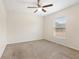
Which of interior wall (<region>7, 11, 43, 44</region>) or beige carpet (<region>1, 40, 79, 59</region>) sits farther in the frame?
interior wall (<region>7, 11, 43, 44</region>)

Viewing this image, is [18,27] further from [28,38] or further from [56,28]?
[56,28]

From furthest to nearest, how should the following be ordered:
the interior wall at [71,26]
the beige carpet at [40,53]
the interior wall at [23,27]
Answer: the interior wall at [23,27], the interior wall at [71,26], the beige carpet at [40,53]

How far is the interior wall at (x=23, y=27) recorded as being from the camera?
556 centimetres

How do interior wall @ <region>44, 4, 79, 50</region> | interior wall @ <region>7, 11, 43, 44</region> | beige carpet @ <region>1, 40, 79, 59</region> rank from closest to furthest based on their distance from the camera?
beige carpet @ <region>1, 40, 79, 59</region> < interior wall @ <region>44, 4, 79, 50</region> < interior wall @ <region>7, 11, 43, 44</region>

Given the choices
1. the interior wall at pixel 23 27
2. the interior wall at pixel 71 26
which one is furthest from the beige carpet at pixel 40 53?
the interior wall at pixel 23 27

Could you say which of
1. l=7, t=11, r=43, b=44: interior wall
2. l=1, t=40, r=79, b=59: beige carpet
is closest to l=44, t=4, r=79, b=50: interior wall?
l=1, t=40, r=79, b=59: beige carpet

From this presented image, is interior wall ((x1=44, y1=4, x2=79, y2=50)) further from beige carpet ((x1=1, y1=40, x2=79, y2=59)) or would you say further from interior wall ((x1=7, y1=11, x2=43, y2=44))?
interior wall ((x1=7, y1=11, x2=43, y2=44))

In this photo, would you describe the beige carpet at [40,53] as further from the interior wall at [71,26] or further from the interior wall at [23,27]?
the interior wall at [23,27]

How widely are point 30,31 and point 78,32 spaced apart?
3.66 m

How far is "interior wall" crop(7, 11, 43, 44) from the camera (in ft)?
18.2

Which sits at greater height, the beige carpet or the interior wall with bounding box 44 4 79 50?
the interior wall with bounding box 44 4 79 50

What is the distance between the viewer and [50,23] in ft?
20.6

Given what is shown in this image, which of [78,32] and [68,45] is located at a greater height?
[78,32]

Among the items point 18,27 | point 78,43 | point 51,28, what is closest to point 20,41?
point 18,27
